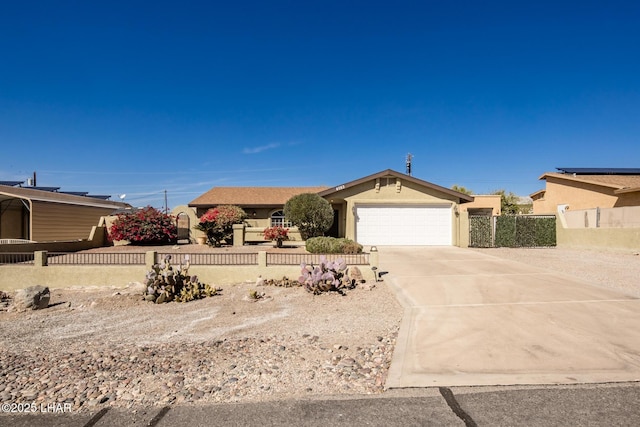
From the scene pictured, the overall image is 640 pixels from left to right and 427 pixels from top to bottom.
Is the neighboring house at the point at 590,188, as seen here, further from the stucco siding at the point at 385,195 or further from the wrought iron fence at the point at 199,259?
the wrought iron fence at the point at 199,259

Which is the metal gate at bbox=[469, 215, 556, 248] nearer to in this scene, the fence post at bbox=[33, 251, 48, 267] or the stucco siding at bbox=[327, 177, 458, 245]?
the stucco siding at bbox=[327, 177, 458, 245]

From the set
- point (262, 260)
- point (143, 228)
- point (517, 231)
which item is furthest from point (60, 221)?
point (517, 231)

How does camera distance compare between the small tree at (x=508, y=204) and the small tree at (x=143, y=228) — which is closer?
the small tree at (x=143, y=228)

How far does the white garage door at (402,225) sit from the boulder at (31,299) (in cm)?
1440

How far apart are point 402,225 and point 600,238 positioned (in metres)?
9.22

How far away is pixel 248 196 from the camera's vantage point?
2667 cm

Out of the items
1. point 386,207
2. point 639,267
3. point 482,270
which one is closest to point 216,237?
point 386,207

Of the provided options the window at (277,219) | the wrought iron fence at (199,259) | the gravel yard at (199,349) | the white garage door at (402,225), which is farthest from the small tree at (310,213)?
the gravel yard at (199,349)

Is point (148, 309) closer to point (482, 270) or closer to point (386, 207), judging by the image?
point (482, 270)

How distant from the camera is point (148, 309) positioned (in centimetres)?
898

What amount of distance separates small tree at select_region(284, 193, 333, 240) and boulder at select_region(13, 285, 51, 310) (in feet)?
38.6

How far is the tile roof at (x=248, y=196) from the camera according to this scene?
82.7 feet

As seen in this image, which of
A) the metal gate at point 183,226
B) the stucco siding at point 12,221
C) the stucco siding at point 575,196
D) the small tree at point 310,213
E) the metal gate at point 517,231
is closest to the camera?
the metal gate at point 517,231

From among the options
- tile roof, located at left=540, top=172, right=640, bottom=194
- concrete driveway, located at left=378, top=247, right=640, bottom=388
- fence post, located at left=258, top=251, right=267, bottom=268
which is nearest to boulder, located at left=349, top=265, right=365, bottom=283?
concrete driveway, located at left=378, top=247, right=640, bottom=388
